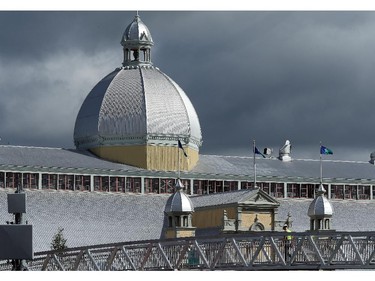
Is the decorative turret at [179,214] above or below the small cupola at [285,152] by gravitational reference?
below

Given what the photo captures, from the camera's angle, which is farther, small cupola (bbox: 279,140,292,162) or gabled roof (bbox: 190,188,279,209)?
small cupola (bbox: 279,140,292,162)

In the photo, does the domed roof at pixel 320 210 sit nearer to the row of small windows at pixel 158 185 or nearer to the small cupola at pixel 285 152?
the row of small windows at pixel 158 185

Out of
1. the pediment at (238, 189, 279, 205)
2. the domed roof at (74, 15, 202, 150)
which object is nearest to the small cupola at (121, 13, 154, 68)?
the domed roof at (74, 15, 202, 150)

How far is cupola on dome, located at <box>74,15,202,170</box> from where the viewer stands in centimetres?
11844

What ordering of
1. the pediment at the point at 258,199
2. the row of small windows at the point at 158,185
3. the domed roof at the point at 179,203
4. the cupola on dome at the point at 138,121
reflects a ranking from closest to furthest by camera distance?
the domed roof at the point at 179,203 < the pediment at the point at 258,199 < the row of small windows at the point at 158,185 < the cupola on dome at the point at 138,121

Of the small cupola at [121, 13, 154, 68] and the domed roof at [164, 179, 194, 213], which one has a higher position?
the small cupola at [121, 13, 154, 68]

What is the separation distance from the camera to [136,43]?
122 meters

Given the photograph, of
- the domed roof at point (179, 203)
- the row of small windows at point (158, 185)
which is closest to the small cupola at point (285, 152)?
the row of small windows at point (158, 185)

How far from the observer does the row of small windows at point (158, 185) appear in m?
110

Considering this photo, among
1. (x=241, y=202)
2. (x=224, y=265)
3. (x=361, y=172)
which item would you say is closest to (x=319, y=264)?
(x=224, y=265)

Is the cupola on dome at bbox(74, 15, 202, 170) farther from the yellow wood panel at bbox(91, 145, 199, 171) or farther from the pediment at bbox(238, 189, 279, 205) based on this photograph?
the pediment at bbox(238, 189, 279, 205)

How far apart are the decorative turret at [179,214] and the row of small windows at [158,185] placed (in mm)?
7366

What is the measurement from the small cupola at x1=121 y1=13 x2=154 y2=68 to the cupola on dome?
178cm

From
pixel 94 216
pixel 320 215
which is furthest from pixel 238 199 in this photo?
pixel 94 216
